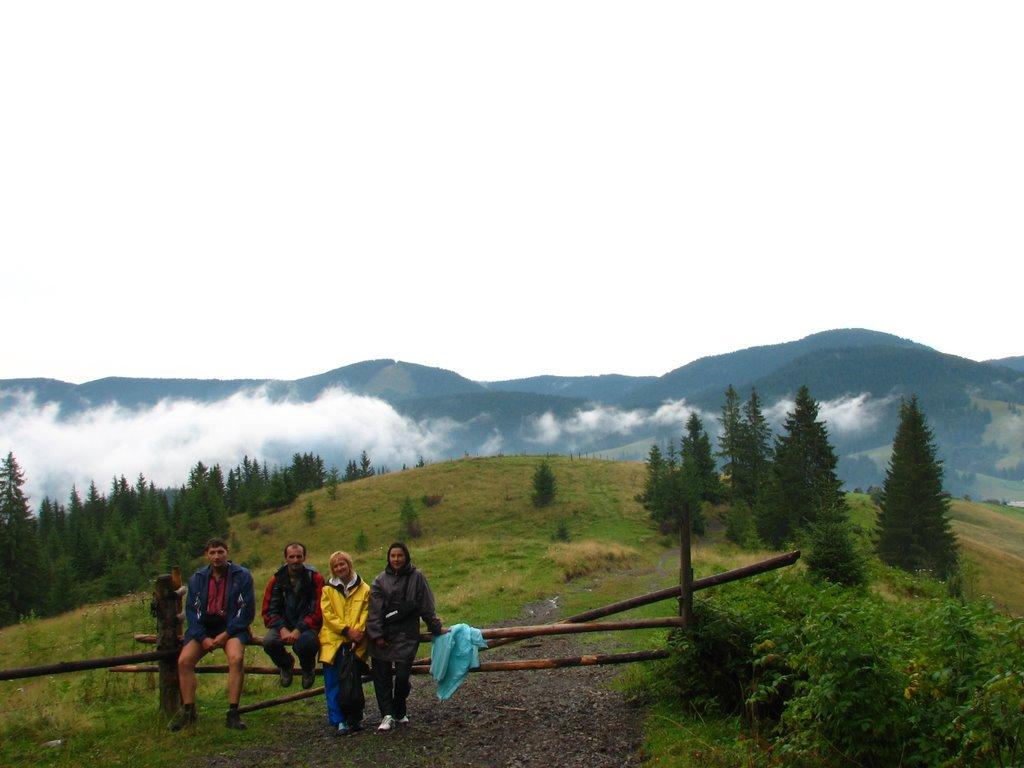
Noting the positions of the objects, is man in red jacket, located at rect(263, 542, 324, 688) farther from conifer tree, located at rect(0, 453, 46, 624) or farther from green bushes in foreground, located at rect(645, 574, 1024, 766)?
conifer tree, located at rect(0, 453, 46, 624)

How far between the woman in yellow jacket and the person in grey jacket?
0.70 feet

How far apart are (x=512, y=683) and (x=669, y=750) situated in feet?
15.0

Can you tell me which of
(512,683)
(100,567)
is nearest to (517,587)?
(512,683)

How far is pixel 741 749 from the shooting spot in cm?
631

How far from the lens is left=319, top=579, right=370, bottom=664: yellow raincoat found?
8.28m

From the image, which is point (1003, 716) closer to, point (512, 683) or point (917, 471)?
point (512, 683)

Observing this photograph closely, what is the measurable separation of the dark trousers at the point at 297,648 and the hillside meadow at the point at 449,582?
36.0 inches

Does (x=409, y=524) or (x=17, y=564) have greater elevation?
(x=409, y=524)

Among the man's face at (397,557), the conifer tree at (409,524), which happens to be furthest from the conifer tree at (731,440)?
the man's face at (397,557)

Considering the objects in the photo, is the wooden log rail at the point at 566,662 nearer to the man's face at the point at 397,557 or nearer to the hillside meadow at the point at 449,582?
the hillside meadow at the point at 449,582

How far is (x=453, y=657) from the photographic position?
852 centimetres

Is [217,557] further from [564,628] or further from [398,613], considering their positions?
[564,628]

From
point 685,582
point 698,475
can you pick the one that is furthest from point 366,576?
point 698,475

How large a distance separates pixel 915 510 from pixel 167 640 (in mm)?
49610
